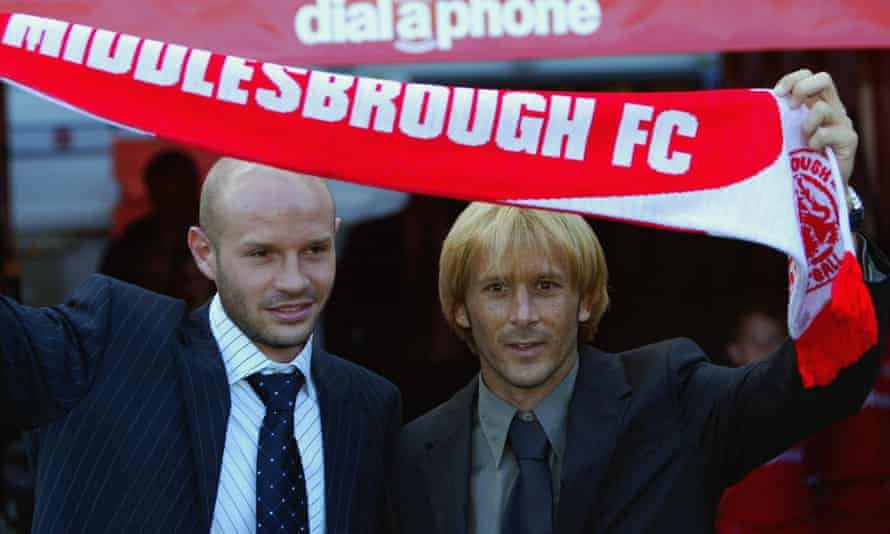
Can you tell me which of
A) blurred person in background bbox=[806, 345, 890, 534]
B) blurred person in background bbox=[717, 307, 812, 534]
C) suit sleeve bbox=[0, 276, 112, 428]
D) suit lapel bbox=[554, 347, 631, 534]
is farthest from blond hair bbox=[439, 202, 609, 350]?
blurred person in background bbox=[806, 345, 890, 534]

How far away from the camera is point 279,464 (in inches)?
87.6

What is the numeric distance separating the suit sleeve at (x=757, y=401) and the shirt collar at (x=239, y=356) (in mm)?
736

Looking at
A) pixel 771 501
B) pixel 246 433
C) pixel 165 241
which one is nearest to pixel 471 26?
pixel 246 433

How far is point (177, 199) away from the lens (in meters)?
4.80

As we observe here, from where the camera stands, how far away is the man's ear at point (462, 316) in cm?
250

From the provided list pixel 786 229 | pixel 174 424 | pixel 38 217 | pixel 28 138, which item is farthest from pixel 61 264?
pixel 786 229

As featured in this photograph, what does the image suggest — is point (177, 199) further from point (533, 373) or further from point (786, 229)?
point (786, 229)

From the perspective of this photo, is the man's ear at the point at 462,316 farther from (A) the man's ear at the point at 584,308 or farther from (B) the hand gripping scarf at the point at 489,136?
(B) the hand gripping scarf at the point at 489,136

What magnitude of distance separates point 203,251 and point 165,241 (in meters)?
2.42

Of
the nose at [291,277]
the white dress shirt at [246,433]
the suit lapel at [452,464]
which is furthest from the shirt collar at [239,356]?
the suit lapel at [452,464]

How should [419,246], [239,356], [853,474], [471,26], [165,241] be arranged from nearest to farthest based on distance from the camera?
[239,356], [471,26], [853,474], [419,246], [165,241]

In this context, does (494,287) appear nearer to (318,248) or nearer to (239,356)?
(318,248)

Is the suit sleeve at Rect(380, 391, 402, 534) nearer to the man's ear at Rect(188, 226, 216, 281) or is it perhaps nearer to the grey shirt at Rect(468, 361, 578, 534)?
the grey shirt at Rect(468, 361, 578, 534)

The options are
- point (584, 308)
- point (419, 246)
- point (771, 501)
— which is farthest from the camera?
point (419, 246)
